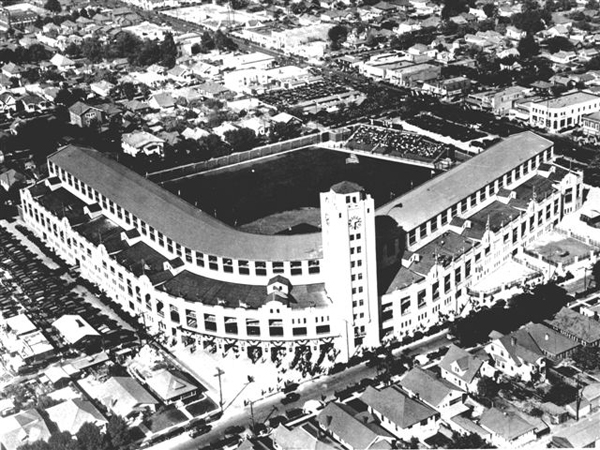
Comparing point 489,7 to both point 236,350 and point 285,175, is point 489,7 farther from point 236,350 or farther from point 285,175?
point 236,350

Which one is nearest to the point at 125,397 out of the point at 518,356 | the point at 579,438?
the point at 518,356

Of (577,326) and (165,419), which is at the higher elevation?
(577,326)

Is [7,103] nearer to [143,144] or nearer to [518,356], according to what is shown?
[143,144]

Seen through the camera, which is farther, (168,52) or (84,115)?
(168,52)

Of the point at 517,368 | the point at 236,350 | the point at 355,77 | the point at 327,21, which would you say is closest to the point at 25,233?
the point at 236,350

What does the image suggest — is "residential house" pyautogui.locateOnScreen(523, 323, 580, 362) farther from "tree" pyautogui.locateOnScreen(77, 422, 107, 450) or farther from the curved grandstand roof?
"tree" pyautogui.locateOnScreen(77, 422, 107, 450)

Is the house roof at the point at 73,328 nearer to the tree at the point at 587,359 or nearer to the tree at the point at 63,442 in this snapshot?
the tree at the point at 63,442
